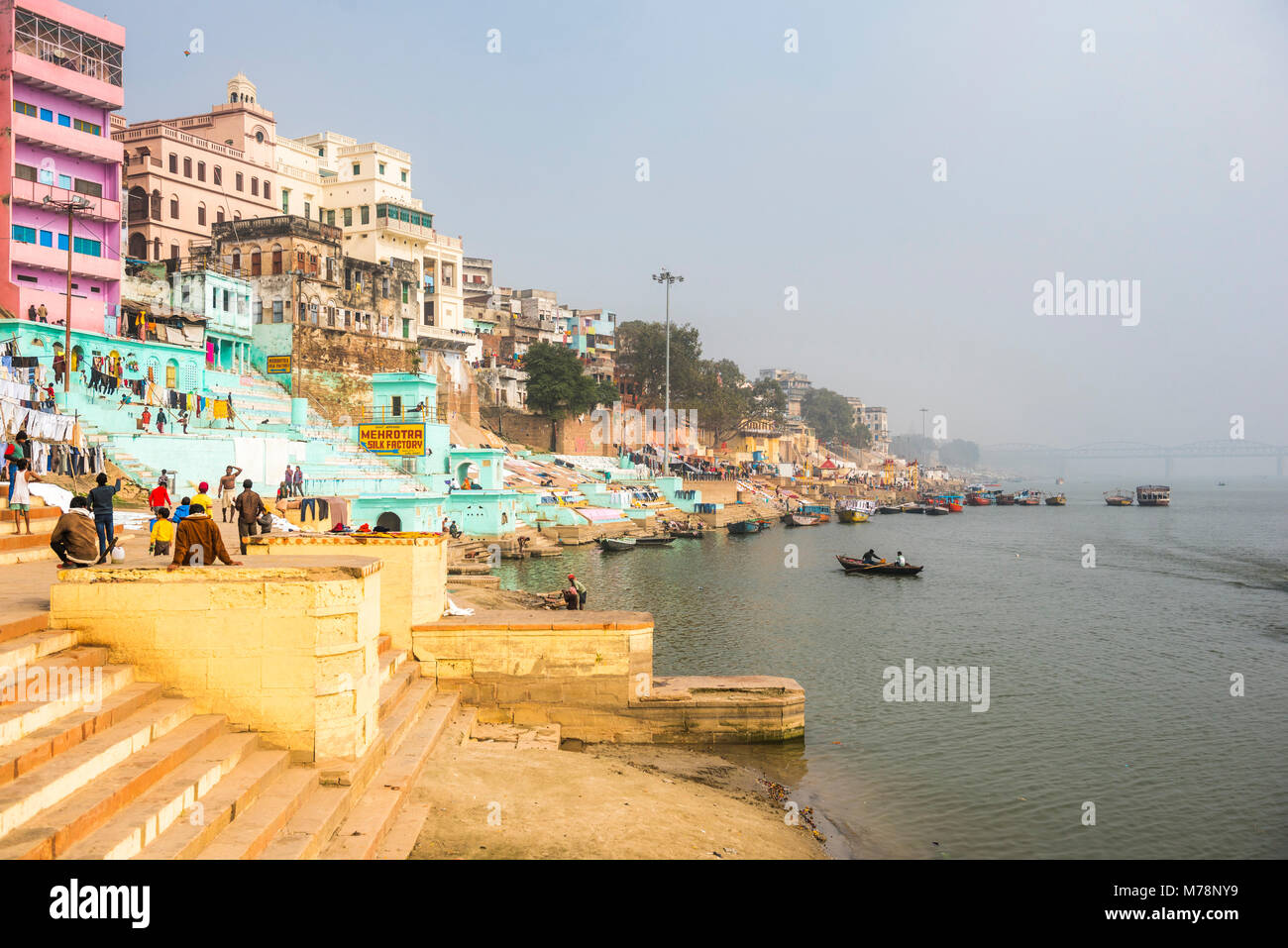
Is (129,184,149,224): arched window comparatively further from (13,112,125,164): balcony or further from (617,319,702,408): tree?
(617,319,702,408): tree

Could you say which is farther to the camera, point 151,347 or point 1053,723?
point 151,347

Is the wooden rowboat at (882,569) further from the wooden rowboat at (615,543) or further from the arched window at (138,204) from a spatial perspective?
the arched window at (138,204)

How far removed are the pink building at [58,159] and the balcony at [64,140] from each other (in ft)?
0.12

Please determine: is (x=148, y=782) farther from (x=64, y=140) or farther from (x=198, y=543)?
(x=64, y=140)

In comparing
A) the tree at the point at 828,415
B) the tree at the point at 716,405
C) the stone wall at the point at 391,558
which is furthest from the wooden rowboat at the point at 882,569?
the tree at the point at 828,415

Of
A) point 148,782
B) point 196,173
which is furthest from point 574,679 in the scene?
point 196,173

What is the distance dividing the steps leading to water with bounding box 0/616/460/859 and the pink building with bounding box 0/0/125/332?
103 ft

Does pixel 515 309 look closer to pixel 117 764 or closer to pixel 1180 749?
pixel 1180 749

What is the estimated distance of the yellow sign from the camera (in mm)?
37938

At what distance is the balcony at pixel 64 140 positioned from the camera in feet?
109

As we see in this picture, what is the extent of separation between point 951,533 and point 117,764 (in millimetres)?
67781

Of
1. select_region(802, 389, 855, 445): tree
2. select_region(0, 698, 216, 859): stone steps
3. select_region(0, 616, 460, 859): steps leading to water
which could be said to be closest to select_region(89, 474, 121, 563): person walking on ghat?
select_region(0, 616, 460, 859): steps leading to water

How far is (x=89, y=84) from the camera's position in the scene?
35.2 metres

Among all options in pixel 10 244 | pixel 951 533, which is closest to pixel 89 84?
pixel 10 244
